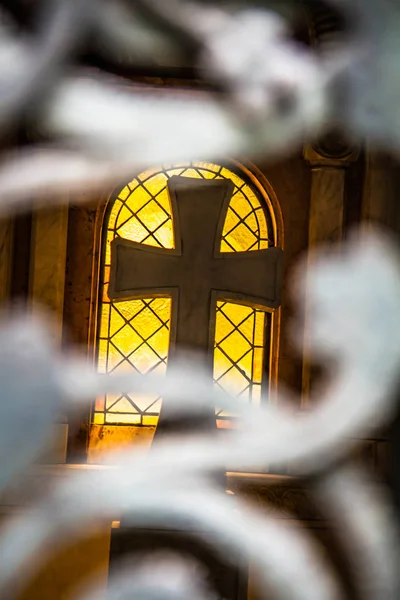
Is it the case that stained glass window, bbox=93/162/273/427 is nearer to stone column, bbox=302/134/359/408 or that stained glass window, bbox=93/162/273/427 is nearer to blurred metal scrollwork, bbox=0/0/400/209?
stone column, bbox=302/134/359/408

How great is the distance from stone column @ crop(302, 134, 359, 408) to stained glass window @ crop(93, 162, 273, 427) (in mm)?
178

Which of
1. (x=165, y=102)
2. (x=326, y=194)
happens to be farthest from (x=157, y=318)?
(x=165, y=102)

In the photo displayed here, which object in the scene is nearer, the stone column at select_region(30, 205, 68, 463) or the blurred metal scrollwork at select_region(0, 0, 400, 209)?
the blurred metal scrollwork at select_region(0, 0, 400, 209)

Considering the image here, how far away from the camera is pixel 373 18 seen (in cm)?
35

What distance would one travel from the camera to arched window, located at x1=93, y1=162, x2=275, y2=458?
8.94 feet

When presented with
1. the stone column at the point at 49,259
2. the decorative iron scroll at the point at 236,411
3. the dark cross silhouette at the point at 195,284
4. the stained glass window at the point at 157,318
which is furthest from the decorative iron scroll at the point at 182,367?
the stained glass window at the point at 157,318

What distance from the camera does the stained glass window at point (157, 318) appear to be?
273 centimetres

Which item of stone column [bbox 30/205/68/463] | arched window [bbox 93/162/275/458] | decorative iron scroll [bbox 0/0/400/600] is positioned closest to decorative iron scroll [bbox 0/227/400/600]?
decorative iron scroll [bbox 0/0/400/600]

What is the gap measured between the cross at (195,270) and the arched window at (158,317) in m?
1.51

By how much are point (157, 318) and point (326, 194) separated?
673 mm

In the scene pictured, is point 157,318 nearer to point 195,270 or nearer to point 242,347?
point 242,347

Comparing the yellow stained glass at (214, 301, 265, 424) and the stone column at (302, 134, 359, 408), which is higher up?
the stone column at (302, 134, 359, 408)

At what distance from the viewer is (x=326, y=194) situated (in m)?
2.68

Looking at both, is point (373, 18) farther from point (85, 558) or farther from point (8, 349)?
point (85, 558)
